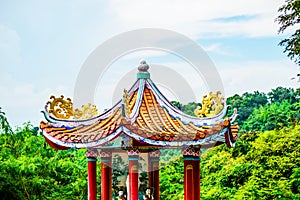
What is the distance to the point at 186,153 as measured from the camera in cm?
845

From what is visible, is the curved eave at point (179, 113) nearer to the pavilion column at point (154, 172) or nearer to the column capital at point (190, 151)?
the column capital at point (190, 151)

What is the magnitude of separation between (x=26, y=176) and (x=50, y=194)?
77 cm

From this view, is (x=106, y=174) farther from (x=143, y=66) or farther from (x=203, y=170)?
(x=203, y=170)

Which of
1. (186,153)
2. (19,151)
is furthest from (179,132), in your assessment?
(19,151)

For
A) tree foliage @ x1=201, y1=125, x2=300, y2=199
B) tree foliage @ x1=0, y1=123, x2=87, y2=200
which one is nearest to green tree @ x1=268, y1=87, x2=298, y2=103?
tree foliage @ x1=201, y1=125, x2=300, y2=199

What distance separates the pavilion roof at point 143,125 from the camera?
766 centimetres

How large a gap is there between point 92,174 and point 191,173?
1589mm

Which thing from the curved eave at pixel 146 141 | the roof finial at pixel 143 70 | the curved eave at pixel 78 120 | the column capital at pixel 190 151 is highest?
the roof finial at pixel 143 70

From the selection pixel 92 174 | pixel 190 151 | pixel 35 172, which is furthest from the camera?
pixel 35 172

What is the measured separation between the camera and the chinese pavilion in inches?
307

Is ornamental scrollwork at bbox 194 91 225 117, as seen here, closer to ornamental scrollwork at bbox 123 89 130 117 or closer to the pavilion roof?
the pavilion roof

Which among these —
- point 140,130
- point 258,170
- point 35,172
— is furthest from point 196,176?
point 35,172

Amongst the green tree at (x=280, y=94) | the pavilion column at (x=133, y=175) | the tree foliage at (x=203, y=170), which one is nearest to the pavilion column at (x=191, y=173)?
the pavilion column at (x=133, y=175)

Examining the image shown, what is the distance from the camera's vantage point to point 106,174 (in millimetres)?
9367
